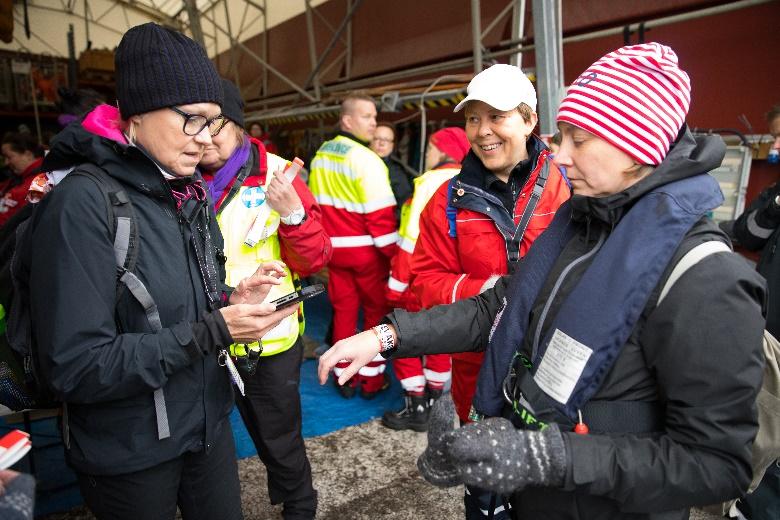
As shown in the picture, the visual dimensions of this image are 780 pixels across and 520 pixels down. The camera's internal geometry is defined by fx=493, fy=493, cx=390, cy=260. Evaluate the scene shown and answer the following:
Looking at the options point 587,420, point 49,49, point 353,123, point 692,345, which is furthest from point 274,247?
point 49,49

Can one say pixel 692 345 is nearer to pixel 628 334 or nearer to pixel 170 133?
pixel 628 334

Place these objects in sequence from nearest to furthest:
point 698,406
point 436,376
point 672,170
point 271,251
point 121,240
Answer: point 698,406 → point 672,170 → point 121,240 → point 271,251 → point 436,376

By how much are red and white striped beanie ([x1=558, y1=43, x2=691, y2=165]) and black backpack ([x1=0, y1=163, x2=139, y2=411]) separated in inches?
47.6

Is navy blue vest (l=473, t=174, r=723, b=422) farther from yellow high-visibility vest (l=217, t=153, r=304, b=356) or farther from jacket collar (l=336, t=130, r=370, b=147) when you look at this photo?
jacket collar (l=336, t=130, r=370, b=147)

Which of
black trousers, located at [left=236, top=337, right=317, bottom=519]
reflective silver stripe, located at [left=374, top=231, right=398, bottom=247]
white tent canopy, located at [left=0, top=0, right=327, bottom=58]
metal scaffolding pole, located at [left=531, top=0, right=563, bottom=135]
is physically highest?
white tent canopy, located at [left=0, top=0, right=327, bottom=58]

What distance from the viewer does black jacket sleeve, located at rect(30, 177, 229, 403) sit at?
123 centimetres

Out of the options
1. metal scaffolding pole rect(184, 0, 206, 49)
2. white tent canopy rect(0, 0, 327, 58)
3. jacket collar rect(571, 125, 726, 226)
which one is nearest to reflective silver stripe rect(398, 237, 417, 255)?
jacket collar rect(571, 125, 726, 226)

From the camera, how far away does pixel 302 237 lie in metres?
2.25

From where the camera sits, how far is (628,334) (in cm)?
105

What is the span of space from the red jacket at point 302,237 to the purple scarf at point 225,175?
0.02 m

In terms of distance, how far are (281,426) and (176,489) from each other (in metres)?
0.77

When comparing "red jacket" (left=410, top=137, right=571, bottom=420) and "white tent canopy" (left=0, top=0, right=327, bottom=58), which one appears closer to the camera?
"red jacket" (left=410, top=137, right=571, bottom=420)

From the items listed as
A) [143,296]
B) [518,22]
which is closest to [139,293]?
[143,296]

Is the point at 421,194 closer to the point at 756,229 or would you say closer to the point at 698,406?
the point at 756,229
